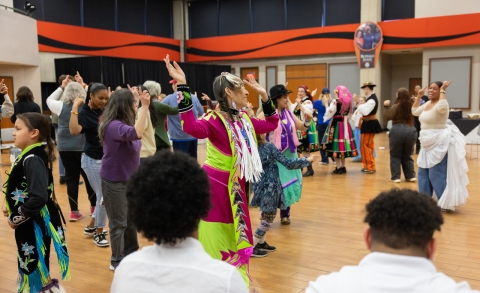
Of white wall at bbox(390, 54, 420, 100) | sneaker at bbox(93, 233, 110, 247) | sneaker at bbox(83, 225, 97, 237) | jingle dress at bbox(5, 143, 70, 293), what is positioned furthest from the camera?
white wall at bbox(390, 54, 420, 100)

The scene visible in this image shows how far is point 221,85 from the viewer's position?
287cm

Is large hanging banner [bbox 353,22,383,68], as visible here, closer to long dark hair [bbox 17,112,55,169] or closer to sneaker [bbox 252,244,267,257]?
sneaker [bbox 252,244,267,257]

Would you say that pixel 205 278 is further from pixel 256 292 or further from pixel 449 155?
pixel 449 155

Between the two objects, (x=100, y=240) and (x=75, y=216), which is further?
(x=75, y=216)

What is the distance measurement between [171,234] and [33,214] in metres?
1.63

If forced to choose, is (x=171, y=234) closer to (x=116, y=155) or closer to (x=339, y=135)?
(x=116, y=155)

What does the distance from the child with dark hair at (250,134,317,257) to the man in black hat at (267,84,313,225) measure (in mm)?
112

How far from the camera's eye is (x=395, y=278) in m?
1.05

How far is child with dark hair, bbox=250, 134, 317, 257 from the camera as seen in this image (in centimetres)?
379

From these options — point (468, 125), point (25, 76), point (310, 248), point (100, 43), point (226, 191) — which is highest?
point (100, 43)

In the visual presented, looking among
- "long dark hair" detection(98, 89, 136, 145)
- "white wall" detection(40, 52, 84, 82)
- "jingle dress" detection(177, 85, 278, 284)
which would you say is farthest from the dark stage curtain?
"jingle dress" detection(177, 85, 278, 284)

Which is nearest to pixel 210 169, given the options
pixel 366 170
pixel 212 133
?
pixel 212 133

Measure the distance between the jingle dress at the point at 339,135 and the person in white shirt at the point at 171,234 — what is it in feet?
21.3

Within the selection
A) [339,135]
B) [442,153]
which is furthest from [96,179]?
[339,135]
